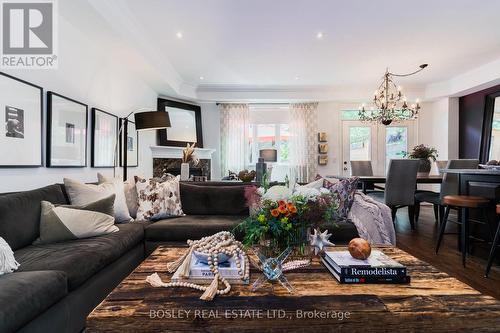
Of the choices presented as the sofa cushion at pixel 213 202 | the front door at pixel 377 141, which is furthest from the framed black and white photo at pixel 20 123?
the front door at pixel 377 141

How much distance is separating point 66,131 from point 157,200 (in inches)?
46.7

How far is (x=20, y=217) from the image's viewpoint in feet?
5.95

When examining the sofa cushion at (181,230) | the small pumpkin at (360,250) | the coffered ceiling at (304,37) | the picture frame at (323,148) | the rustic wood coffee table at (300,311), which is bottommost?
the sofa cushion at (181,230)

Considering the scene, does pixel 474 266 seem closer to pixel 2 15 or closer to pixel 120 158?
pixel 120 158

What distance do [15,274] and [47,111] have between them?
181 cm

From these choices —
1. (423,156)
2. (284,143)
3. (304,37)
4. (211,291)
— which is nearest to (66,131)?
(211,291)

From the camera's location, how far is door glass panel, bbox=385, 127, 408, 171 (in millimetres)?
6645

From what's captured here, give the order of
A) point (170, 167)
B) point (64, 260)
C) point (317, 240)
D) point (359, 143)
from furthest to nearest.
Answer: point (359, 143)
point (170, 167)
point (64, 260)
point (317, 240)

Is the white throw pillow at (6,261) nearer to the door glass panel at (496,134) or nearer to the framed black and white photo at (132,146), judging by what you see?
the framed black and white photo at (132,146)

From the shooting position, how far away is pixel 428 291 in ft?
3.61

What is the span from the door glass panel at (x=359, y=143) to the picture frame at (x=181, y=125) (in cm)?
367

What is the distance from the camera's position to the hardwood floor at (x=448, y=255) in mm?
2338

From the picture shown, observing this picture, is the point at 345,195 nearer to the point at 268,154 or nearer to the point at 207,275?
the point at 207,275

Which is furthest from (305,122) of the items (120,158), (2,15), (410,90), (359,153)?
(2,15)
